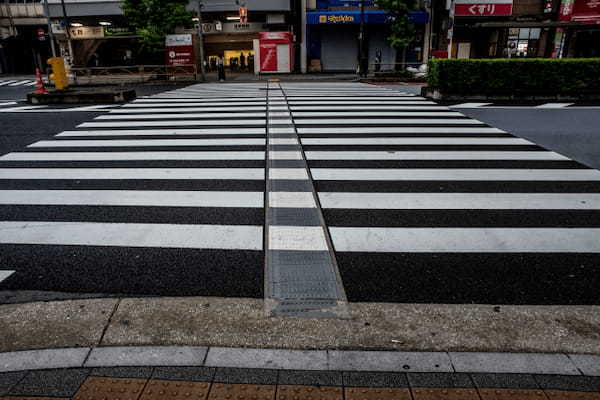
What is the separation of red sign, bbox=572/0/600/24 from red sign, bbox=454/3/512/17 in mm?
4629

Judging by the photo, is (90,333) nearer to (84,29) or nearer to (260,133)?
(260,133)

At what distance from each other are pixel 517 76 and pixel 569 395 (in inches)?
589

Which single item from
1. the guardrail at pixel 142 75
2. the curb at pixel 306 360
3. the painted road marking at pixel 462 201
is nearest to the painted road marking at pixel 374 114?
the painted road marking at pixel 462 201

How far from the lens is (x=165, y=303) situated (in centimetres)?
338

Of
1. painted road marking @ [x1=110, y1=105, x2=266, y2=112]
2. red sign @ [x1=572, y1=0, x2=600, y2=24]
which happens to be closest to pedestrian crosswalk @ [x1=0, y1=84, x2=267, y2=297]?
painted road marking @ [x1=110, y1=105, x2=266, y2=112]

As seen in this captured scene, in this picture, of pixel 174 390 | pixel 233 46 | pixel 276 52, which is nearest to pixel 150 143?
pixel 174 390

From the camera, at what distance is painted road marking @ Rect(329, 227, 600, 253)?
4.30 m

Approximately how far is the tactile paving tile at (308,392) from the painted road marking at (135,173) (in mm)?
4360

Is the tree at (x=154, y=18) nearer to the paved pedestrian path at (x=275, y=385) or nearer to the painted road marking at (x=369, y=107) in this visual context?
the painted road marking at (x=369, y=107)

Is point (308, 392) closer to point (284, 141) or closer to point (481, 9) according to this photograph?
point (284, 141)

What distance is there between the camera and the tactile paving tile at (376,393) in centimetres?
241

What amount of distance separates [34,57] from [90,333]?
168ft

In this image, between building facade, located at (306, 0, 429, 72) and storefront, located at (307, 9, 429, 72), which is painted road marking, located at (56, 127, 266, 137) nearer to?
building facade, located at (306, 0, 429, 72)

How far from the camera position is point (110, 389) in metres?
2.47
